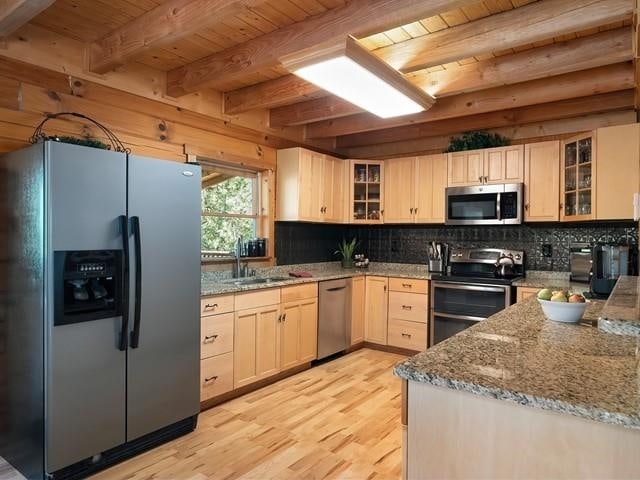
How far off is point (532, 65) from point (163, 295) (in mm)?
2836

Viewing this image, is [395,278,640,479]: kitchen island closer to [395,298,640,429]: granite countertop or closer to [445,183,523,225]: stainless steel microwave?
[395,298,640,429]: granite countertop

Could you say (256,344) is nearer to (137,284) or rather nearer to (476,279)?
(137,284)

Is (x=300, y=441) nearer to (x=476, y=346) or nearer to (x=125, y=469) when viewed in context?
(x=125, y=469)

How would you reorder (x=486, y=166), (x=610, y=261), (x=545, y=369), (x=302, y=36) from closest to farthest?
(x=545, y=369) < (x=302, y=36) < (x=610, y=261) < (x=486, y=166)

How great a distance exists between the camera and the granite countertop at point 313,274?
10.9 feet

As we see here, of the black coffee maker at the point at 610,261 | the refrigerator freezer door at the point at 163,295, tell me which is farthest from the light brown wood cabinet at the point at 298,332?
the black coffee maker at the point at 610,261

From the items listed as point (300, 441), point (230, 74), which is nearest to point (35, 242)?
point (230, 74)

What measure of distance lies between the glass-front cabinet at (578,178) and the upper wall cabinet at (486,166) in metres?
0.37

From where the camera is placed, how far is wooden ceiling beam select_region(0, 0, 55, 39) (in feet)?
6.59

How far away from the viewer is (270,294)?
3.60 metres

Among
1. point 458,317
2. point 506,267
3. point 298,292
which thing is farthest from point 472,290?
point 298,292

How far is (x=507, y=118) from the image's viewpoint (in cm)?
420

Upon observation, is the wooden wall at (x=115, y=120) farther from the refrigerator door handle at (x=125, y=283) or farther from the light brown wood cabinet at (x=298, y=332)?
the light brown wood cabinet at (x=298, y=332)

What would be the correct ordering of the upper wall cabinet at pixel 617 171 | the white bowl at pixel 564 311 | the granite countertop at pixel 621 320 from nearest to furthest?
the granite countertop at pixel 621 320 < the white bowl at pixel 564 311 < the upper wall cabinet at pixel 617 171
